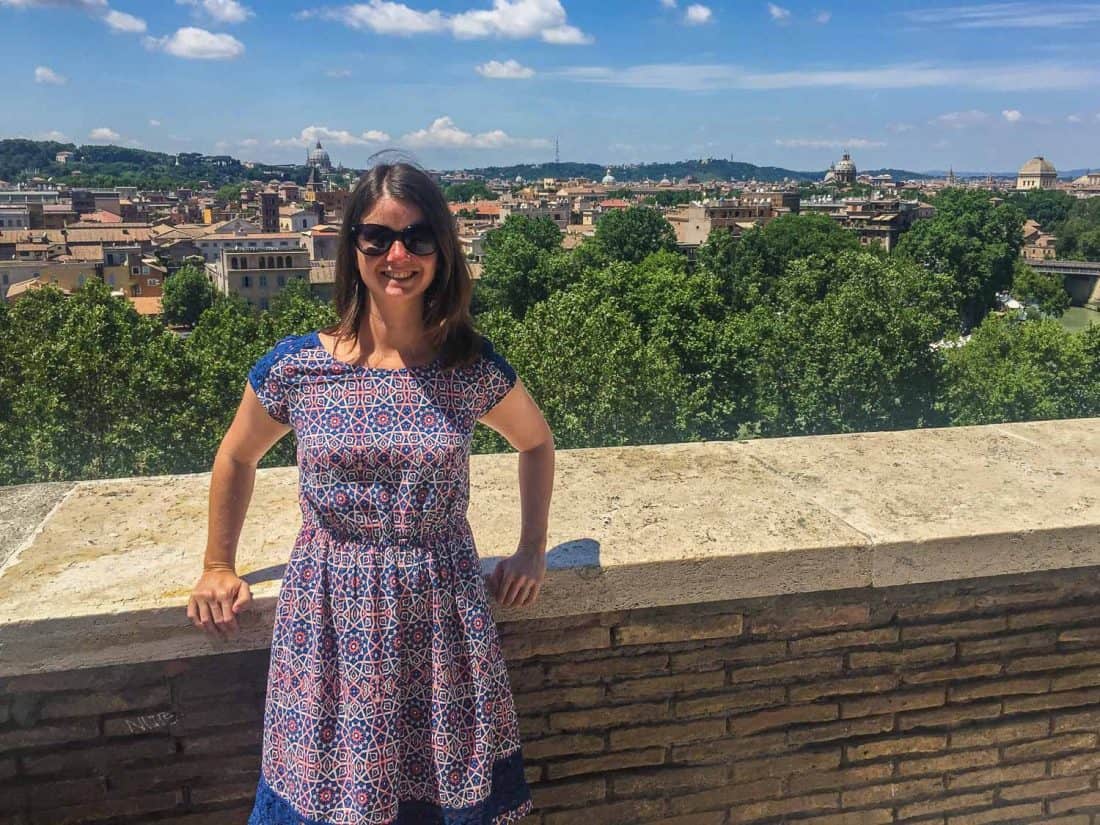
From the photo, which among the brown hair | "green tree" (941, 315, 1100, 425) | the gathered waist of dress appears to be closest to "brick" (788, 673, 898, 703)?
the gathered waist of dress

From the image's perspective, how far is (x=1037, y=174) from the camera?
18038cm

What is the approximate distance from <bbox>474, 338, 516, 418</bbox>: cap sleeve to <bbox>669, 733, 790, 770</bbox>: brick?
3.74ft

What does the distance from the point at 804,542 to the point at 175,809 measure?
5.42 feet

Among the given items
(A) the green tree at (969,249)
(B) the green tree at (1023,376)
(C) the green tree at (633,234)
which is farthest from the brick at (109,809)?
(C) the green tree at (633,234)

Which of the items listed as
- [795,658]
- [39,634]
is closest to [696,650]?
[795,658]

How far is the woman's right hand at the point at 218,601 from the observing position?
199 centimetres

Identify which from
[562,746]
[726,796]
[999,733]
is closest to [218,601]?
[562,746]

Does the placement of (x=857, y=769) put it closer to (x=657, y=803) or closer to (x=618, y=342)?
(x=657, y=803)

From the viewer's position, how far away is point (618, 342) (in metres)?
19.3

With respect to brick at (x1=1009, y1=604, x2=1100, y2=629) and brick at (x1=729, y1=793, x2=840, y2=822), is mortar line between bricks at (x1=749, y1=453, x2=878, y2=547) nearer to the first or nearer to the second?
brick at (x1=1009, y1=604, x2=1100, y2=629)

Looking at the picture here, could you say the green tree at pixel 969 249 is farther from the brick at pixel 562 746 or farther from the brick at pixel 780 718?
the brick at pixel 562 746

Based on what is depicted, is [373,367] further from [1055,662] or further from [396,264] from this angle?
[1055,662]

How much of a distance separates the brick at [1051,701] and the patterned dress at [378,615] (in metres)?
1.61

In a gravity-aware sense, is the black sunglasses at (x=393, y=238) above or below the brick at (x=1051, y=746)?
above
